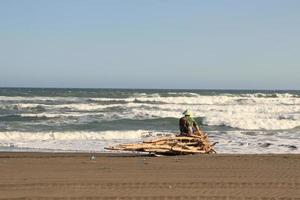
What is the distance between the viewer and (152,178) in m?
8.66

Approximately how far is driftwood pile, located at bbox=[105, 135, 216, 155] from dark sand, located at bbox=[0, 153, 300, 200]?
16.8 inches

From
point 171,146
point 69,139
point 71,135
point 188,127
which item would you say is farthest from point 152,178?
point 71,135

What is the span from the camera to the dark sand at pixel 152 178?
24.0ft

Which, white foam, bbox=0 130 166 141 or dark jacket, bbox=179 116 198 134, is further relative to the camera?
white foam, bbox=0 130 166 141

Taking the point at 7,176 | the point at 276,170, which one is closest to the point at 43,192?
the point at 7,176

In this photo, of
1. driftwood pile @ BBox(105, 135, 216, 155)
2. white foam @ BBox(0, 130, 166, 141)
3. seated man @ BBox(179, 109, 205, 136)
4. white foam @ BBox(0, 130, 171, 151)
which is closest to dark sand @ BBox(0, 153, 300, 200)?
driftwood pile @ BBox(105, 135, 216, 155)

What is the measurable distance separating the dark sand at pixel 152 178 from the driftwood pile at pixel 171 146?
43 cm

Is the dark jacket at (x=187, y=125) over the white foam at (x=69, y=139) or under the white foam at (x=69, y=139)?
over

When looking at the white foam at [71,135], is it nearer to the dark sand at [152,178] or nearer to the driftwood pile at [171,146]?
the driftwood pile at [171,146]

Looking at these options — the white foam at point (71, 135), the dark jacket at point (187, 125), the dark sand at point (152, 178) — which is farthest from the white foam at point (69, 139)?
the dark sand at point (152, 178)

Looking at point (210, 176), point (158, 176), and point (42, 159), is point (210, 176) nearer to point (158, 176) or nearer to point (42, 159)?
point (158, 176)

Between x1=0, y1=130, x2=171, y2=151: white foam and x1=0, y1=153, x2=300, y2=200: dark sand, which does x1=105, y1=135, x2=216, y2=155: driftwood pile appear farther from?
x1=0, y1=130, x2=171, y2=151: white foam

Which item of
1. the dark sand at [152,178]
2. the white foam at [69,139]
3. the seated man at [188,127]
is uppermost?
the seated man at [188,127]

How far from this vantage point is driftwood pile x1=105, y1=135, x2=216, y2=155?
491 inches
